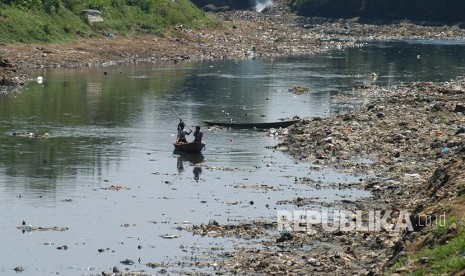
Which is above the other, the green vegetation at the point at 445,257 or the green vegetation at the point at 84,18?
the green vegetation at the point at 84,18

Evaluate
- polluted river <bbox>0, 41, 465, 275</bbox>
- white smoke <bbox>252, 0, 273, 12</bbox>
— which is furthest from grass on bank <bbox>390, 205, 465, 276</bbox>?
white smoke <bbox>252, 0, 273, 12</bbox>

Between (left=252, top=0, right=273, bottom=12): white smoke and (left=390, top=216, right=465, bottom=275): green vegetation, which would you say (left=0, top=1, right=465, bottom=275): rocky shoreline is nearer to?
(left=390, top=216, right=465, bottom=275): green vegetation

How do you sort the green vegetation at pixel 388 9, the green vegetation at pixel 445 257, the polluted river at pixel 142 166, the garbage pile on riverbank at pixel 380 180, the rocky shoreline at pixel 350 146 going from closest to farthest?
the green vegetation at pixel 445 257 → the garbage pile on riverbank at pixel 380 180 → the rocky shoreline at pixel 350 146 → the polluted river at pixel 142 166 → the green vegetation at pixel 388 9

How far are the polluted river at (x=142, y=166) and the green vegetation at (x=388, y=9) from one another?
41396 millimetres

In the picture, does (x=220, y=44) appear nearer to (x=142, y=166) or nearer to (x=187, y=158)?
(x=187, y=158)

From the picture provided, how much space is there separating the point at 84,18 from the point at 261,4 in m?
46.0

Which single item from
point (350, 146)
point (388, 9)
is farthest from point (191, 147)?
point (388, 9)

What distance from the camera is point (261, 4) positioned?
10088 centimetres

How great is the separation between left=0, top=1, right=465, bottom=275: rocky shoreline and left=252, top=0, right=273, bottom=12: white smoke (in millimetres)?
34172

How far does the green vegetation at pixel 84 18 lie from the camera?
51.3m

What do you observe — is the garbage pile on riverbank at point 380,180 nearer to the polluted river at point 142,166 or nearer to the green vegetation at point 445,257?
the green vegetation at point 445,257

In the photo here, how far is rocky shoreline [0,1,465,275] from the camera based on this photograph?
1680 centimetres

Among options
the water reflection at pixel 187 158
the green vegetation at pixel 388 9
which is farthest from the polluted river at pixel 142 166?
the green vegetation at pixel 388 9

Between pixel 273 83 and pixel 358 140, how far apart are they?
57.6 feet
